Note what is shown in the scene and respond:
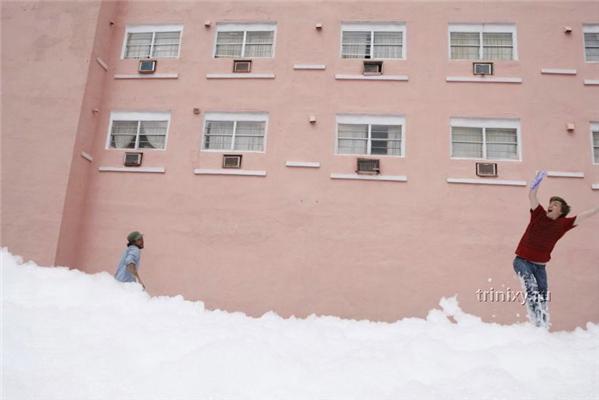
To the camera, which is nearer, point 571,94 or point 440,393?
point 440,393

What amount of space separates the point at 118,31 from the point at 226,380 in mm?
10268

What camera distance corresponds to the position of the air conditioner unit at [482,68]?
34.3 ft

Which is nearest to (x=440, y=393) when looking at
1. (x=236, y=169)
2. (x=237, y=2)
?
(x=236, y=169)

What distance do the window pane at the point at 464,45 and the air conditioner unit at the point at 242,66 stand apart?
15.1 ft

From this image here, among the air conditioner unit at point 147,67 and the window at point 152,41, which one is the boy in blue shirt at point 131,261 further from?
the window at point 152,41

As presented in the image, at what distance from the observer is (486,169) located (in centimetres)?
993

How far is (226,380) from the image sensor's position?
4242 mm

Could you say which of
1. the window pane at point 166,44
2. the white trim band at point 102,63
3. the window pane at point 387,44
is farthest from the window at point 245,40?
the white trim band at point 102,63

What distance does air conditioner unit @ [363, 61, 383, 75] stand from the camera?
10766 mm

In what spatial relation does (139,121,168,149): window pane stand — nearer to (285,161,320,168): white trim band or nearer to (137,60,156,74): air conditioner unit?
(137,60,156,74): air conditioner unit

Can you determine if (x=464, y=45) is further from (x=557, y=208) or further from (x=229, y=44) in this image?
(x=557, y=208)

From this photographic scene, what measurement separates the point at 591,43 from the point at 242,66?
25.3ft

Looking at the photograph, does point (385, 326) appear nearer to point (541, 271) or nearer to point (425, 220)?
point (425, 220)

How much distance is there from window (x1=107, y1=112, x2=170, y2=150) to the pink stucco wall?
204mm
